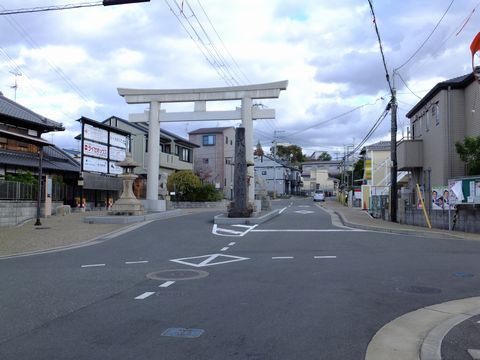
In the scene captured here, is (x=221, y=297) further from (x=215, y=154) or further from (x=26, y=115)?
(x=215, y=154)

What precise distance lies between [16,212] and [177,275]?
16.7 metres

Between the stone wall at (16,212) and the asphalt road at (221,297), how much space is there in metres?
9.52

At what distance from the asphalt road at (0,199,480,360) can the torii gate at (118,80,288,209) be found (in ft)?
50.1

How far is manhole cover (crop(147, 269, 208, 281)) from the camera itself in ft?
31.5

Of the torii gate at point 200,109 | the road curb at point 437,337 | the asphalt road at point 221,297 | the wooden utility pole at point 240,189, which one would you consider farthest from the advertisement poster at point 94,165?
the road curb at point 437,337

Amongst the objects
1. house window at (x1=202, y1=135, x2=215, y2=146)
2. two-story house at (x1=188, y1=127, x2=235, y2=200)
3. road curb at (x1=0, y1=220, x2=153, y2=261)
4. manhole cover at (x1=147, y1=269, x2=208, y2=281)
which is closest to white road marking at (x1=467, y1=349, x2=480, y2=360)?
manhole cover at (x1=147, y1=269, x2=208, y2=281)

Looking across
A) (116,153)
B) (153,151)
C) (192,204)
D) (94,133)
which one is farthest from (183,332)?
(192,204)

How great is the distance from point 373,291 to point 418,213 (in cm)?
1507

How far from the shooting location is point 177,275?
9.94 meters

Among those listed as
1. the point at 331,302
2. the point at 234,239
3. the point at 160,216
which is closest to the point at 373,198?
the point at 160,216

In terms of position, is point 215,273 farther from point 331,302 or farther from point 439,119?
point 439,119

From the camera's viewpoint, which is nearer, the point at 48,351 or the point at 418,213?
the point at 48,351

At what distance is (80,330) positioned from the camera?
585cm

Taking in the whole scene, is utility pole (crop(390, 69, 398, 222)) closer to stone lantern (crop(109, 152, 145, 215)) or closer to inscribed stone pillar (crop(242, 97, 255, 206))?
inscribed stone pillar (crop(242, 97, 255, 206))
